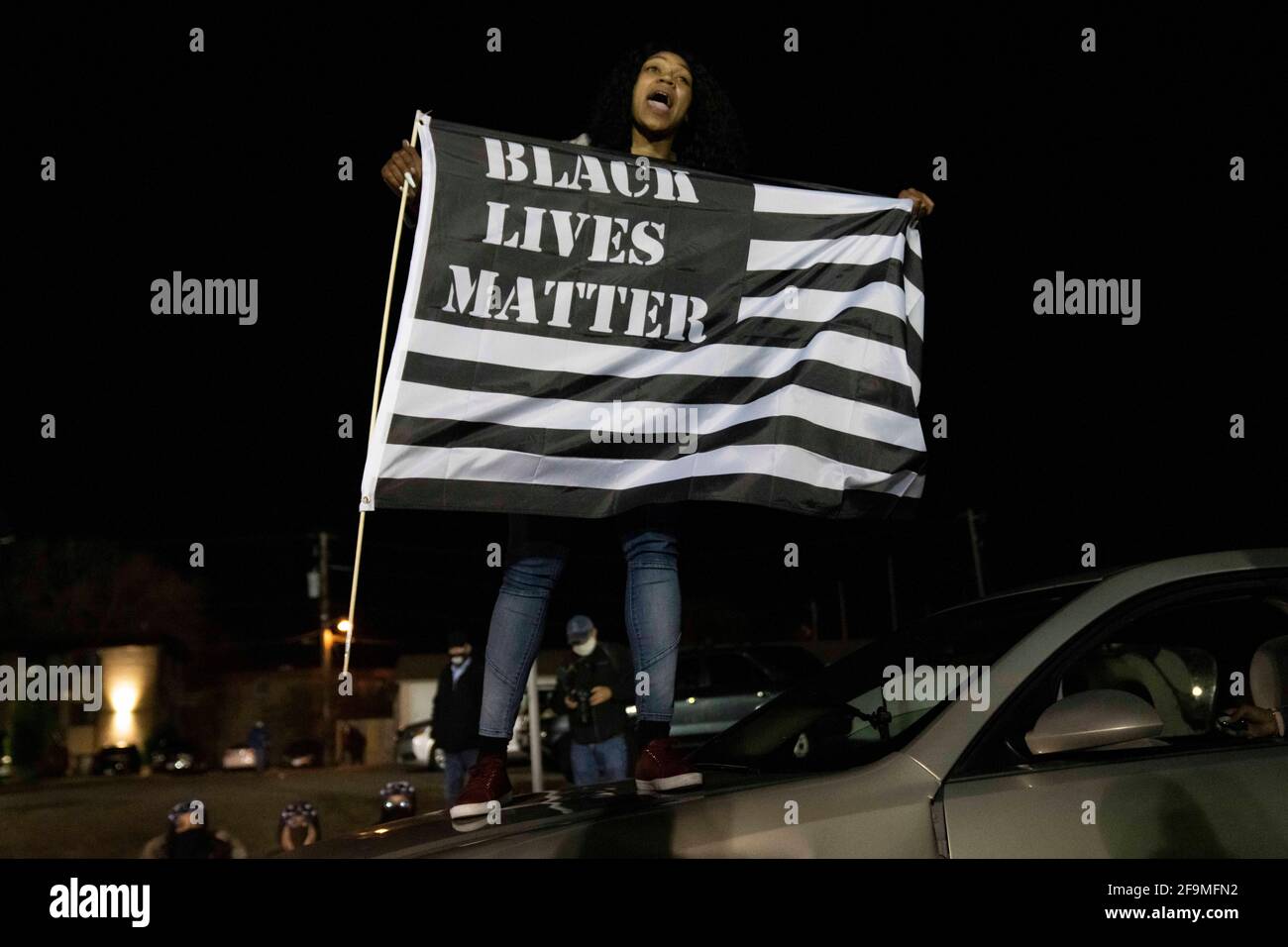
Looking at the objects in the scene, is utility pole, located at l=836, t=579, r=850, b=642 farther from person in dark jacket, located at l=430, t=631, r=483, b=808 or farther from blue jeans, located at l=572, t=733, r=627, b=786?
person in dark jacket, located at l=430, t=631, r=483, b=808

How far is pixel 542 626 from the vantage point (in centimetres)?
306

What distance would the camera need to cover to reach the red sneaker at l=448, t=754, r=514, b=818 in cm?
274

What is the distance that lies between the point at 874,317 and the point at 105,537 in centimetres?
4777

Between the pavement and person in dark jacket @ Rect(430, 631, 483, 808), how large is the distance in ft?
3.03

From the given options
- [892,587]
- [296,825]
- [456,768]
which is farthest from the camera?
[892,587]

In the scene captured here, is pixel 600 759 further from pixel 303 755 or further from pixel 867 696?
pixel 303 755

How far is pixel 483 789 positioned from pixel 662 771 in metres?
0.43

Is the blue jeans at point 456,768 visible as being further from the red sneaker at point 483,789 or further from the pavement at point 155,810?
the red sneaker at point 483,789

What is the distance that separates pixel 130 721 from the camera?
47062 mm

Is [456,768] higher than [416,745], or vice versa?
[456,768]

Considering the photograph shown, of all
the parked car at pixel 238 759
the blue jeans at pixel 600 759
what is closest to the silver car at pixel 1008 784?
the blue jeans at pixel 600 759

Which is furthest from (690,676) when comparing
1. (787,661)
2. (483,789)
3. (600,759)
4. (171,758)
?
(171,758)
